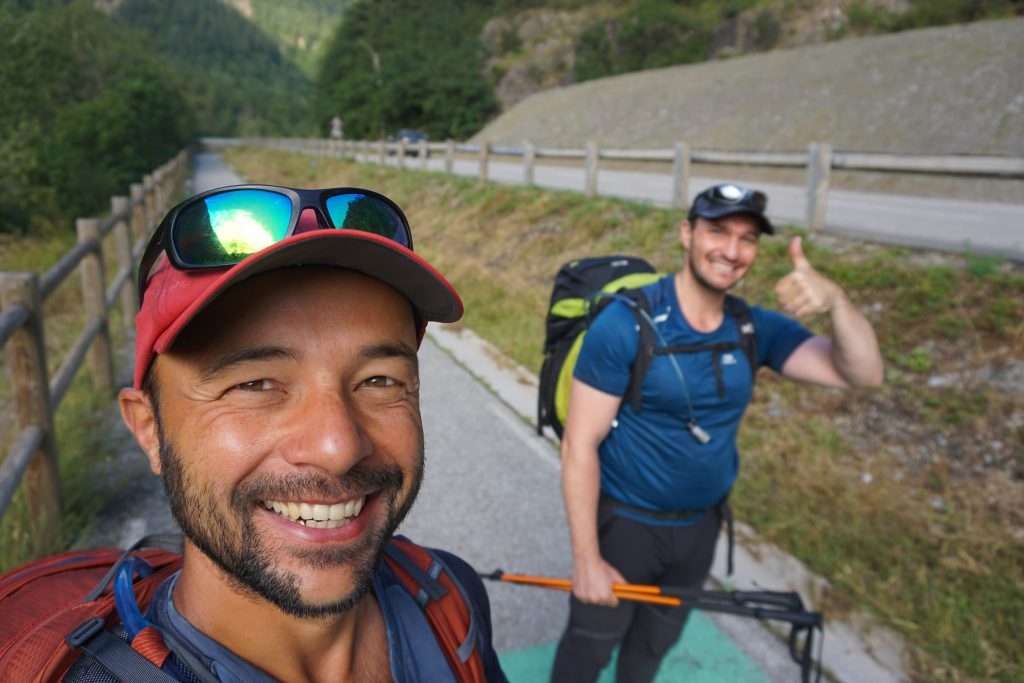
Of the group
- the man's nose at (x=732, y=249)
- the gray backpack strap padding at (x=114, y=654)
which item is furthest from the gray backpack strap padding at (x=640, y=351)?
the gray backpack strap padding at (x=114, y=654)

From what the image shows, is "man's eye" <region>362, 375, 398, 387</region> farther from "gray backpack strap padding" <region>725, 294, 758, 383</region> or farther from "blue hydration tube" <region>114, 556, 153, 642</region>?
"gray backpack strap padding" <region>725, 294, 758, 383</region>

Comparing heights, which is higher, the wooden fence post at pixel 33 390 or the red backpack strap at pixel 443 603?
the red backpack strap at pixel 443 603

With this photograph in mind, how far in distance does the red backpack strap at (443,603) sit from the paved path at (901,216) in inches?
237

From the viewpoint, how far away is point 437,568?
134 cm

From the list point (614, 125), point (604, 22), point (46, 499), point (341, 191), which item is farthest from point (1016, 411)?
point (604, 22)

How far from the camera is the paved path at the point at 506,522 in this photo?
3133 millimetres

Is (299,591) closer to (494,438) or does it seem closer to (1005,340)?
(494,438)

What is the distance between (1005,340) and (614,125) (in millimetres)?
28200

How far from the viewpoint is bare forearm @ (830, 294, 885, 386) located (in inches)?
103

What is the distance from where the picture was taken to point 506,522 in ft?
13.5

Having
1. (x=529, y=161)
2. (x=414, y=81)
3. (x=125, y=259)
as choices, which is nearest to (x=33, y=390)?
(x=125, y=259)

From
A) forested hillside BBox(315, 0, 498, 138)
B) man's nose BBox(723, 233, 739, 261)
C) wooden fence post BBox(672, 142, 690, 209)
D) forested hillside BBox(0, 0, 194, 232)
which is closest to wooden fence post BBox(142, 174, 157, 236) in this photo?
forested hillside BBox(0, 0, 194, 232)

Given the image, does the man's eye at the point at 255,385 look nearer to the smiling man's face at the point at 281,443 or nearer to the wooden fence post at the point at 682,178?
the smiling man's face at the point at 281,443

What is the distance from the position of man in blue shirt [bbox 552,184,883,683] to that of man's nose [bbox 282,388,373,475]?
1.41m
